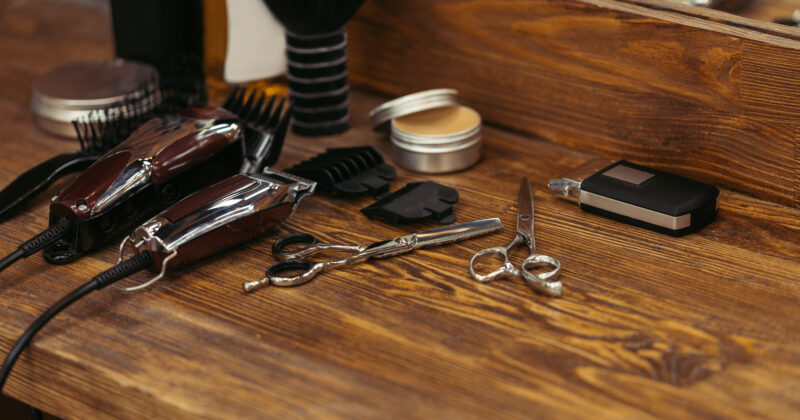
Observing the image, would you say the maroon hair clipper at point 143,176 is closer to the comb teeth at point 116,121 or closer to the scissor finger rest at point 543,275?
the comb teeth at point 116,121

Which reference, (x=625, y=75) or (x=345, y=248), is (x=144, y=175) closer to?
(x=345, y=248)

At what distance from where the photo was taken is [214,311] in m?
0.72

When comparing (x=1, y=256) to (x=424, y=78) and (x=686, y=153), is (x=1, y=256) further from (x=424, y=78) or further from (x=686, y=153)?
(x=686, y=153)

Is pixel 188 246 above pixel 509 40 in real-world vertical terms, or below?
below

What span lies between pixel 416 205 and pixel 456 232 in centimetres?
6

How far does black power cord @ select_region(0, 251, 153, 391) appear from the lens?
679mm

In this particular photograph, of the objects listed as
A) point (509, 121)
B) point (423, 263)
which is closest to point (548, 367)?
point (423, 263)

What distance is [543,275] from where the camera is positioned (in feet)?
2.44

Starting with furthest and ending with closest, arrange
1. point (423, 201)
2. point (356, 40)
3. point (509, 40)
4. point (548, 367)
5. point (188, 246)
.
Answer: point (356, 40), point (509, 40), point (423, 201), point (188, 246), point (548, 367)

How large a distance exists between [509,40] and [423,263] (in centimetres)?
34

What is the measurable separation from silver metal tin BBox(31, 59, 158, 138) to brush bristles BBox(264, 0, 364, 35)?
8.1 inches

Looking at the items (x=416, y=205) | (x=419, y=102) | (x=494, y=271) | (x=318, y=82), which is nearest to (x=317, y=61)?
(x=318, y=82)

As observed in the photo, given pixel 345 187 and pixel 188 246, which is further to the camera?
pixel 345 187

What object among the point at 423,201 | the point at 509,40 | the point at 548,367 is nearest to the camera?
the point at 548,367
